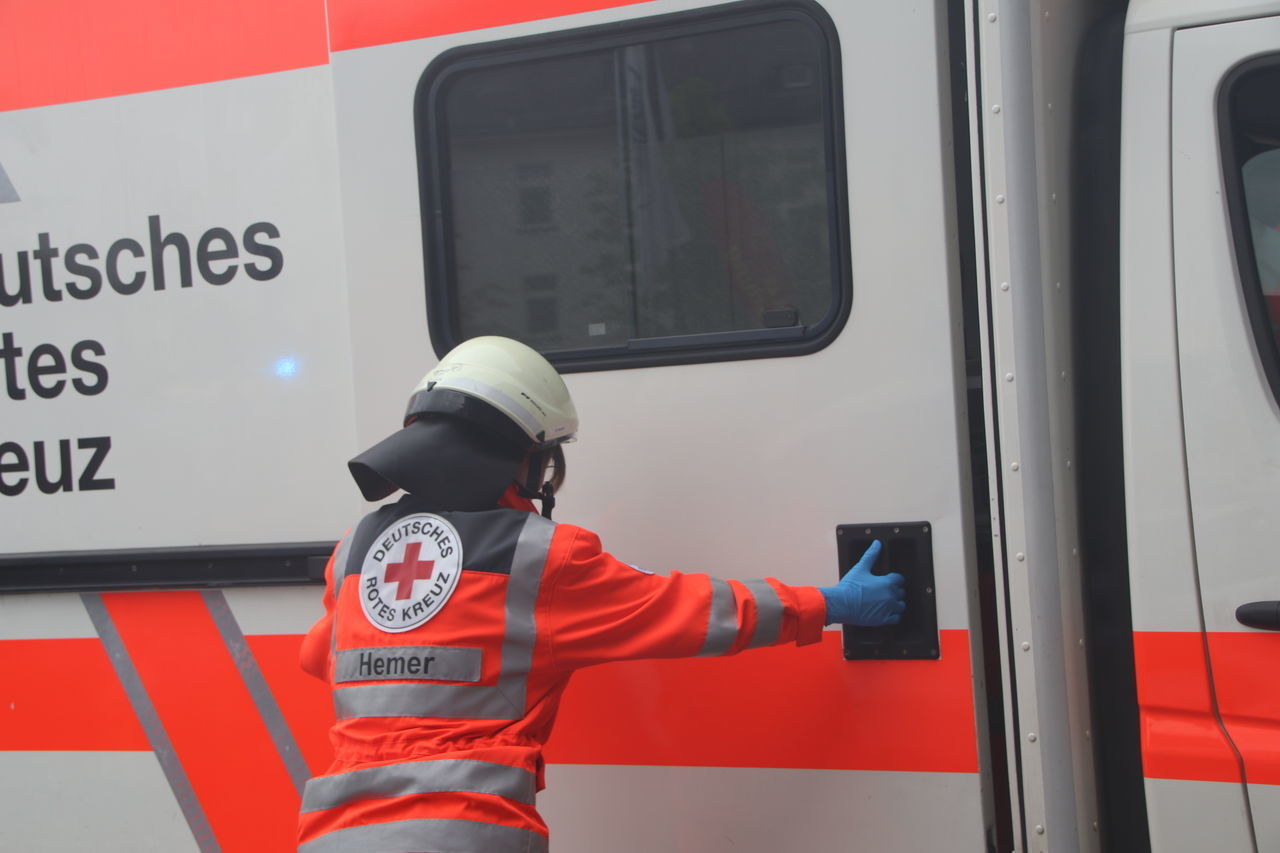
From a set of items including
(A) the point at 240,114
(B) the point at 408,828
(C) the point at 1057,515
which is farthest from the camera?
(A) the point at 240,114

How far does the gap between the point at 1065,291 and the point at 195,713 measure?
2003 mm

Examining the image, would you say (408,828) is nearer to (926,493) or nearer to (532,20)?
(926,493)

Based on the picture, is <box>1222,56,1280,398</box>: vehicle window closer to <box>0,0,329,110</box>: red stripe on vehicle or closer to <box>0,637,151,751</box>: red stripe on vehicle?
<box>0,0,329,110</box>: red stripe on vehicle

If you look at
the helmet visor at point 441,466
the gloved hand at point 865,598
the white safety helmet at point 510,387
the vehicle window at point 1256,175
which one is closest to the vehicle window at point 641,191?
the white safety helmet at point 510,387

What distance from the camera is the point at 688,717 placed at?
213cm

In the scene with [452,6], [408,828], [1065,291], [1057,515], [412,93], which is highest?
[452,6]

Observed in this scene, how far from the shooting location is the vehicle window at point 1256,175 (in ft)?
6.21

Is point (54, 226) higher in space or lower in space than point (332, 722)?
higher

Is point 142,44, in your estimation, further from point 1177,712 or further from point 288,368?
point 1177,712

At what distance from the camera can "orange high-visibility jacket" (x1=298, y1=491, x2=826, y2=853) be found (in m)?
1.82

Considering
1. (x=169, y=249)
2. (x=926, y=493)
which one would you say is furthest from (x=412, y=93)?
(x=926, y=493)

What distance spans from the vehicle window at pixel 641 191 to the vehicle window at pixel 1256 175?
2.20ft

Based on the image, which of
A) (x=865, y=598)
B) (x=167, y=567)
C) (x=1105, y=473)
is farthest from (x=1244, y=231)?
(x=167, y=567)

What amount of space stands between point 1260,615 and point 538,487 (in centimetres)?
128
